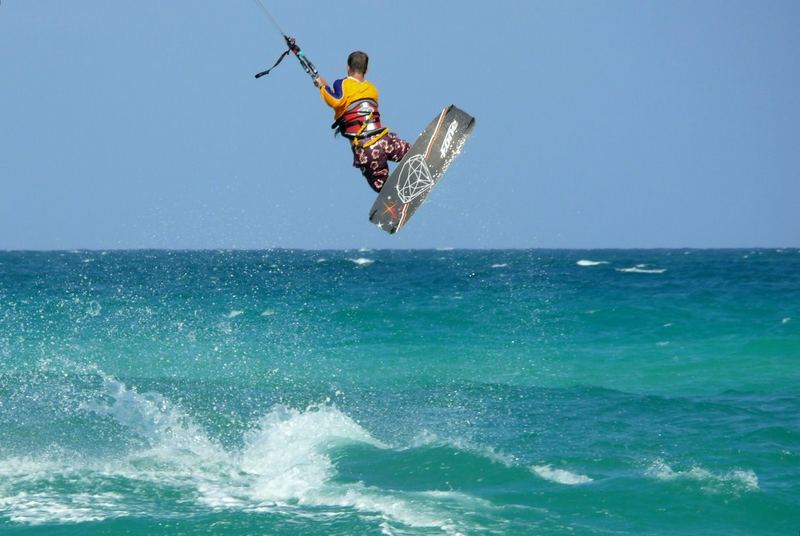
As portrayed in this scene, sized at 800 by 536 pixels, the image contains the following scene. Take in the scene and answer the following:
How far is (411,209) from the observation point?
10.6 metres

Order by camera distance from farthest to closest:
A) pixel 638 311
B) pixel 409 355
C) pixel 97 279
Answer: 1. pixel 97 279
2. pixel 638 311
3. pixel 409 355

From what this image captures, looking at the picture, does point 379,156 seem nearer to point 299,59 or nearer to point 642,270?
point 299,59

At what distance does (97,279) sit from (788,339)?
109ft

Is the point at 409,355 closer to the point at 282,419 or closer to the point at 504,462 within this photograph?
the point at 282,419

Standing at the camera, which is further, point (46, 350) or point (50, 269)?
point (50, 269)

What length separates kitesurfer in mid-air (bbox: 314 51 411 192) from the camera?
1020cm

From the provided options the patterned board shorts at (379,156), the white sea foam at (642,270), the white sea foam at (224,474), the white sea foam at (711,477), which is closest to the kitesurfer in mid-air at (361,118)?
the patterned board shorts at (379,156)

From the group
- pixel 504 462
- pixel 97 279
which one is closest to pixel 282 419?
pixel 504 462

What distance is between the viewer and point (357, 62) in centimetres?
1034

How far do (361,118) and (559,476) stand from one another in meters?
5.07

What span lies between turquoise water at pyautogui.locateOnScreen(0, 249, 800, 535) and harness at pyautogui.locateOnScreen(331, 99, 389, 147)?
390 cm

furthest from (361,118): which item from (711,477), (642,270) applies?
(642,270)

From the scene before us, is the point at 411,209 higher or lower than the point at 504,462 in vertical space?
higher

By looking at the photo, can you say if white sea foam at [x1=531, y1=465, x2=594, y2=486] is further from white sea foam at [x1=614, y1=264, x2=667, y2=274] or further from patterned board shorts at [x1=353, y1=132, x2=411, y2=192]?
white sea foam at [x1=614, y1=264, x2=667, y2=274]
